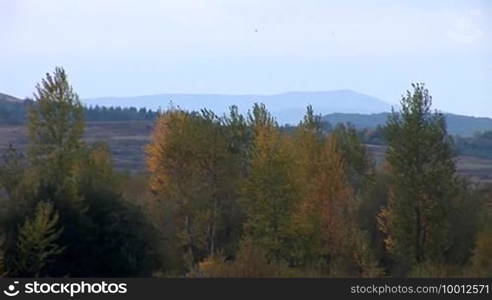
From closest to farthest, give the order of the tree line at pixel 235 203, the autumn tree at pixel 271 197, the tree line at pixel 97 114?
the tree line at pixel 235 203, the autumn tree at pixel 271 197, the tree line at pixel 97 114

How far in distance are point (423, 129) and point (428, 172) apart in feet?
6.37

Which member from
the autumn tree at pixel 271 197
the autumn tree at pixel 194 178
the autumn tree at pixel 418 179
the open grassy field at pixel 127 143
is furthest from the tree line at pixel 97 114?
the autumn tree at pixel 418 179

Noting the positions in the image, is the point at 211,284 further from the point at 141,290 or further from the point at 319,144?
the point at 319,144

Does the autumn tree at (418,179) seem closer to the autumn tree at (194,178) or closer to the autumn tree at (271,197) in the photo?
the autumn tree at (271,197)

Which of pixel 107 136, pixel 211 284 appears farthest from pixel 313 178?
pixel 107 136

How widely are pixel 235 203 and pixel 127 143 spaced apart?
7931cm

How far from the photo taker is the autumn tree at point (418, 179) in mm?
48594

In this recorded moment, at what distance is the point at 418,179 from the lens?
4944 centimetres

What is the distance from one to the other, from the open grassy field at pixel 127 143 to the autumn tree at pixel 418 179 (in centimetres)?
5651

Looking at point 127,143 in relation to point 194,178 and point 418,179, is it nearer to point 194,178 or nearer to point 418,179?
point 194,178

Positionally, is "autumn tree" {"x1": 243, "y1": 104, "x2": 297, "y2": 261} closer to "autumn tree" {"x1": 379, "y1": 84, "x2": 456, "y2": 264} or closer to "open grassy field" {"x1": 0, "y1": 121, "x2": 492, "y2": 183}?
"autumn tree" {"x1": 379, "y1": 84, "x2": 456, "y2": 264}

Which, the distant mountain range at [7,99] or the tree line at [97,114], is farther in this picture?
the distant mountain range at [7,99]

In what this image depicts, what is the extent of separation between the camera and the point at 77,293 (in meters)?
21.3

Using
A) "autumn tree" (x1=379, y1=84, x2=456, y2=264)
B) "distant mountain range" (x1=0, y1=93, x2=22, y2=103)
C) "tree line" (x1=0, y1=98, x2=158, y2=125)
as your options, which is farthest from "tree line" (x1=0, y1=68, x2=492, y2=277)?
"distant mountain range" (x1=0, y1=93, x2=22, y2=103)
